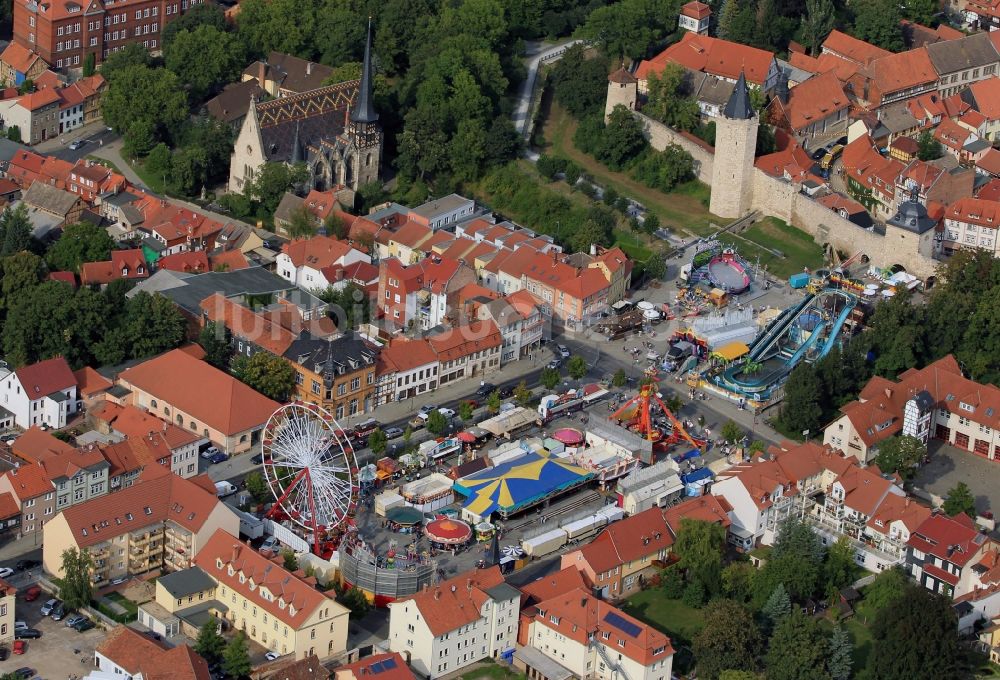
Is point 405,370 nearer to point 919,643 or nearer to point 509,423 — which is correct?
point 509,423

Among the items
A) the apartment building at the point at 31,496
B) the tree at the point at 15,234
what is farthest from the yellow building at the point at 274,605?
the tree at the point at 15,234

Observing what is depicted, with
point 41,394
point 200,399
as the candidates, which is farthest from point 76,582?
point 41,394

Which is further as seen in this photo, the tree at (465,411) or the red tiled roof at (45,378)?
the tree at (465,411)

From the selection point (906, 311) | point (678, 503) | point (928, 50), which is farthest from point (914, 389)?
point (928, 50)

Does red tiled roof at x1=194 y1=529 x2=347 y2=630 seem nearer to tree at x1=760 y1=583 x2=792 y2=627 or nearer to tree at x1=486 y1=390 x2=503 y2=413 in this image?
tree at x1=760 y1=583 x2=792 y2=627

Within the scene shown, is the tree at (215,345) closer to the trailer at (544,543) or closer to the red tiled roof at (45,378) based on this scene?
the red tiled roof at (45,378)

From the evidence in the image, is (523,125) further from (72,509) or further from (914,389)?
(72,509)

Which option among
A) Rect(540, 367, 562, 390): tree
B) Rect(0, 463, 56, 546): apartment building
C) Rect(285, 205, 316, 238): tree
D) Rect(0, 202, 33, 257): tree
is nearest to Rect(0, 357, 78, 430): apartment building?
Rect(0, 463, 56, 546): apartment building
